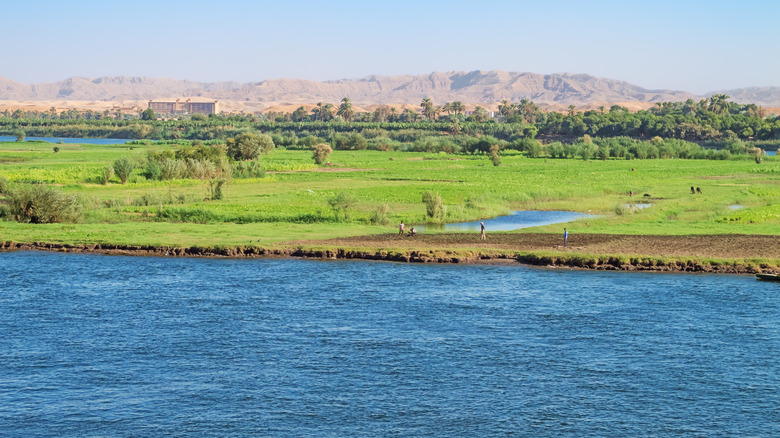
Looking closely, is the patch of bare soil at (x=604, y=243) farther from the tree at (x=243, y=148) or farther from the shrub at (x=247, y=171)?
the tree at (x=243, y=148)

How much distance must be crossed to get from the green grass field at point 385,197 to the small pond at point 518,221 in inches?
57.2

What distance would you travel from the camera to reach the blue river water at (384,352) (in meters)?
26.9

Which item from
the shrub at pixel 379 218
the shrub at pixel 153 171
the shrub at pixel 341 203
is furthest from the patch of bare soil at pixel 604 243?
the shrub at pixel 153 171

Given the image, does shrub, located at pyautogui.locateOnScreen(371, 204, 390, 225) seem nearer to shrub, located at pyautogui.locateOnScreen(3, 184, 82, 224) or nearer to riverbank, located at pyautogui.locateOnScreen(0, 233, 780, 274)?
riverbank, located at pyautogui.locateOnScreen(0, 233, 780, 274)

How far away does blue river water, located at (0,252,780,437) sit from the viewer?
26.9m

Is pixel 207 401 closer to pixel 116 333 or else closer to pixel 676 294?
pixel 116 333

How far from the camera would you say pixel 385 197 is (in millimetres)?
79312

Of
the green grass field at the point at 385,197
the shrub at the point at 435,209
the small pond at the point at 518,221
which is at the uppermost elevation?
the shrub at the point at 435,209

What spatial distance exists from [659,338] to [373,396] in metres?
12.9

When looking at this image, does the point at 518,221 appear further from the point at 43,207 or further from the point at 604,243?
the point at 43,207

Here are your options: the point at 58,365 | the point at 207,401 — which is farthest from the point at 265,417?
the point at 58,365

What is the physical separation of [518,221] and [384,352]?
35.1m

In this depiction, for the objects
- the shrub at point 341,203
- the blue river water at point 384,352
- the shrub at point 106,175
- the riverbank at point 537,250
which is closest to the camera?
the blue river water at point 384,352

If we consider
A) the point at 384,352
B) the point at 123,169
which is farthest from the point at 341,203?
the point at 123,169
